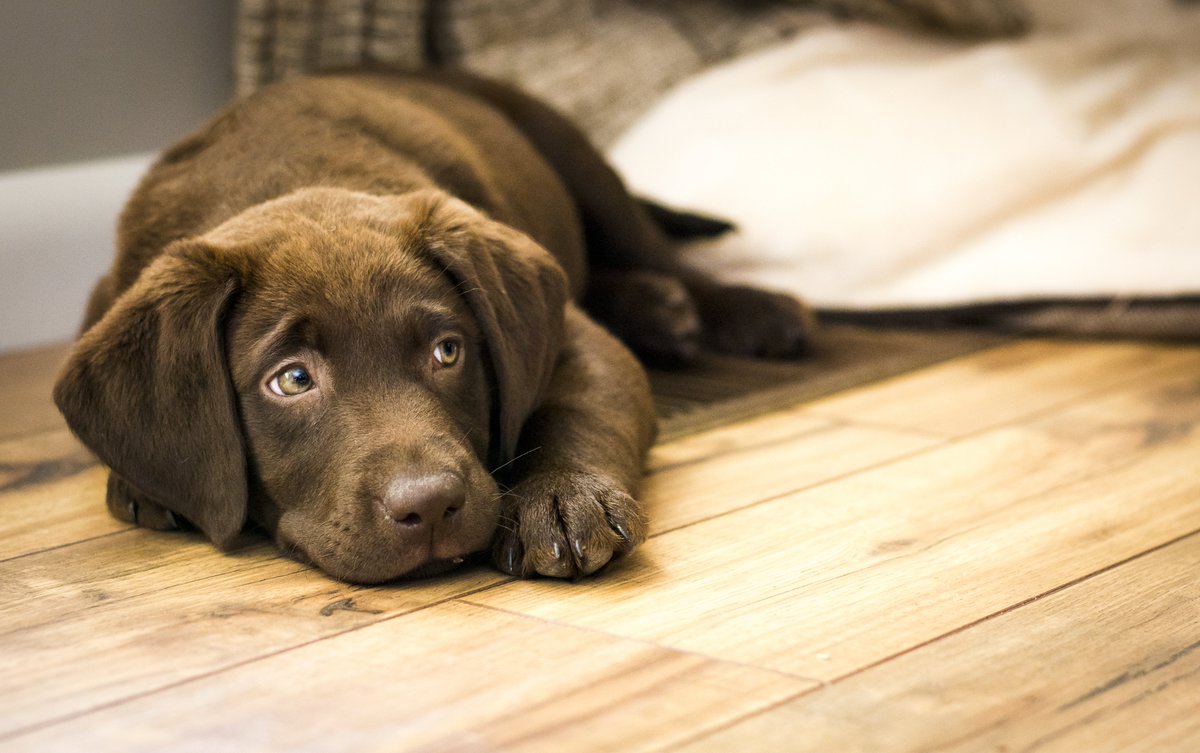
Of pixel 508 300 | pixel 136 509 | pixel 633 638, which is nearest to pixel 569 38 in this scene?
pixel 508 300

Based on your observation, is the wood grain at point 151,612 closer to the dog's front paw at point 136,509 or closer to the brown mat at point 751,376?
the dog's front paw at point 136,509

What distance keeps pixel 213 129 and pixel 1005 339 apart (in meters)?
2.25

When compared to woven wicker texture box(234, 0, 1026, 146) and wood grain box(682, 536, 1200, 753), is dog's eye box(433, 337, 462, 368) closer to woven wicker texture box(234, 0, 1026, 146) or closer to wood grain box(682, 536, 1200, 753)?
wood grain box(682, 536, 1200, 753)

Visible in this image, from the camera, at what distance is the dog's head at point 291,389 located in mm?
2242

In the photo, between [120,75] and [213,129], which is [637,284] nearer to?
[213,129]

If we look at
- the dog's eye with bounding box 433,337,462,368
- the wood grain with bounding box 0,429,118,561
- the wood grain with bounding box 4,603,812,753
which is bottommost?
the wood grain with bounding box 0,429,118,561

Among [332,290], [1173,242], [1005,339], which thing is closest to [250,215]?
[332,290]

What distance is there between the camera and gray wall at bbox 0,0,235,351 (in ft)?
14.8

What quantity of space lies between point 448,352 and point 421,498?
390 mm

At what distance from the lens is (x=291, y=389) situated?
235 cm

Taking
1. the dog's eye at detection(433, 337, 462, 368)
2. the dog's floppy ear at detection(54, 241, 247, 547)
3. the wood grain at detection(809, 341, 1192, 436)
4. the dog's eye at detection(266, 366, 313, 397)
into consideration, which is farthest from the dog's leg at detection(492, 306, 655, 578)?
the wood grain at detection(809, 341, 1192, 436)

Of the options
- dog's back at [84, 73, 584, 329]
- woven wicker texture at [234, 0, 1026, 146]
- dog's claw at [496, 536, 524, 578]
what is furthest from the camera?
woven wicker texture at [234, 0, 1026, 146]

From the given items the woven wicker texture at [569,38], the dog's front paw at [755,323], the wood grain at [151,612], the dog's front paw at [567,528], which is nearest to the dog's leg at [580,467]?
the dog's front paw at [567,528]

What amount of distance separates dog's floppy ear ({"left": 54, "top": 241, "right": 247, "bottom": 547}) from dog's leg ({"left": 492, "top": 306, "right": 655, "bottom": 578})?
48 cm
